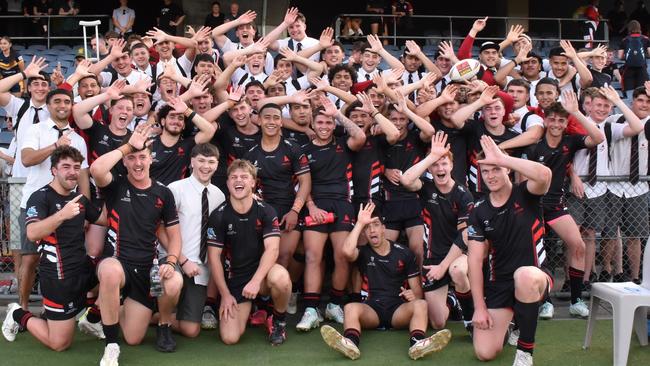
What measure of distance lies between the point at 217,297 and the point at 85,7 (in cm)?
1335

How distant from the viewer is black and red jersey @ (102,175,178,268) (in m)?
7.08

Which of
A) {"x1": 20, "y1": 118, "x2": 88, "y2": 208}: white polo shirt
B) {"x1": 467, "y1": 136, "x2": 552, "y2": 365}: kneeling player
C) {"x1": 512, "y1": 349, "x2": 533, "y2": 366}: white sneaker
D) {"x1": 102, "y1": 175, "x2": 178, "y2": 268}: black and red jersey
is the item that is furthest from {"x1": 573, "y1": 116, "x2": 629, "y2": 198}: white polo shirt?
{"x1": 20, "y1": 118, "x2": 88, "y2": 208}: white polo shirt

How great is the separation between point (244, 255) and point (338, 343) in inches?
47.2

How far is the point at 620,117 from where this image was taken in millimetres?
8547

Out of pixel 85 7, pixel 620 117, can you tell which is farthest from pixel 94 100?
pixel 85 7

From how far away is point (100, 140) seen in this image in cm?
781

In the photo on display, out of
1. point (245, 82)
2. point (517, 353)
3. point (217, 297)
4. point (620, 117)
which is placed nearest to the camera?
point (517, 353)

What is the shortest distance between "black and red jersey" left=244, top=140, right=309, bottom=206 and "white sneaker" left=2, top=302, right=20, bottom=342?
2.36 m

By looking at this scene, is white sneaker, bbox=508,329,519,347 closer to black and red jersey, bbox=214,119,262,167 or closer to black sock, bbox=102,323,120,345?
black and red jersey, bbox=214,119,262,167

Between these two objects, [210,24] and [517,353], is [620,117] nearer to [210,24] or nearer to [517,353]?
[517,353]

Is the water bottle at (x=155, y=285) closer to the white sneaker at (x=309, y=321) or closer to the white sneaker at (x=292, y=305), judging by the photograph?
the white sneaker at (x=309, y=321)

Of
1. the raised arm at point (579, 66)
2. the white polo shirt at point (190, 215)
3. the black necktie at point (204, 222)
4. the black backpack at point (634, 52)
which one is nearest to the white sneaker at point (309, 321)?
the white polo shirt at point (190, 215)

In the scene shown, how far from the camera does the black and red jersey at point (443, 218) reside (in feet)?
24.8

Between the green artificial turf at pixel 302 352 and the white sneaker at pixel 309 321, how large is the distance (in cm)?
6
